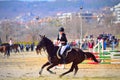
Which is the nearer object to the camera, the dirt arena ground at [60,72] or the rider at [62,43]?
the dirt arena ground at [60,72]

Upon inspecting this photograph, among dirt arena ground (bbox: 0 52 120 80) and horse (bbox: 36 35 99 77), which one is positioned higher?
horse (bbox: 36 35 99 77)

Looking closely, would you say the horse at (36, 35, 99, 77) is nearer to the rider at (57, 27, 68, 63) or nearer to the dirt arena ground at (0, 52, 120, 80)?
the rider at (57, 27, 68, 63)

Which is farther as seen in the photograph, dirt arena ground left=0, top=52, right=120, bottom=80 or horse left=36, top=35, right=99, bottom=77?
horse left=36, top=35, right=99, bottom=77

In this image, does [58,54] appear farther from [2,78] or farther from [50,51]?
[2,78]

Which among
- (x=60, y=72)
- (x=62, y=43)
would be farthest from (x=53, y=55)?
(x=60, y=72)

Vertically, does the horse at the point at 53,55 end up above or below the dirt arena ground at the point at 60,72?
above

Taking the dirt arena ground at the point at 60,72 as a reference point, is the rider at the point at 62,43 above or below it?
above

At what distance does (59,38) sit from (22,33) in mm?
113727

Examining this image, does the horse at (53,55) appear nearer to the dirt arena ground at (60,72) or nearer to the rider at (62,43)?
the rider at (62,43)

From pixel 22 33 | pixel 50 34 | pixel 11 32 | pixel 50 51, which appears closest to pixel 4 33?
pixel 11 32

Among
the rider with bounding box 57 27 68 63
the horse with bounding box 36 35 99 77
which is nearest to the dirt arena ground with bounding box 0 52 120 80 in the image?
the horse with bounding box 36 35 99 77

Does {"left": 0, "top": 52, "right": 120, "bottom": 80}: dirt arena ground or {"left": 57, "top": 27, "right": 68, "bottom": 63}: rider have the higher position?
{"left": 57, "top": 27, "right": 68, "bottom": 63}: rider

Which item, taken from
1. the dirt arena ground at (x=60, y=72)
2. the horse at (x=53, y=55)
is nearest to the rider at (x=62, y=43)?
the horse at (x=53, y=55)

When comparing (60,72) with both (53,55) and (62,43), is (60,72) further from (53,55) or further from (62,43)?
(62,43)
